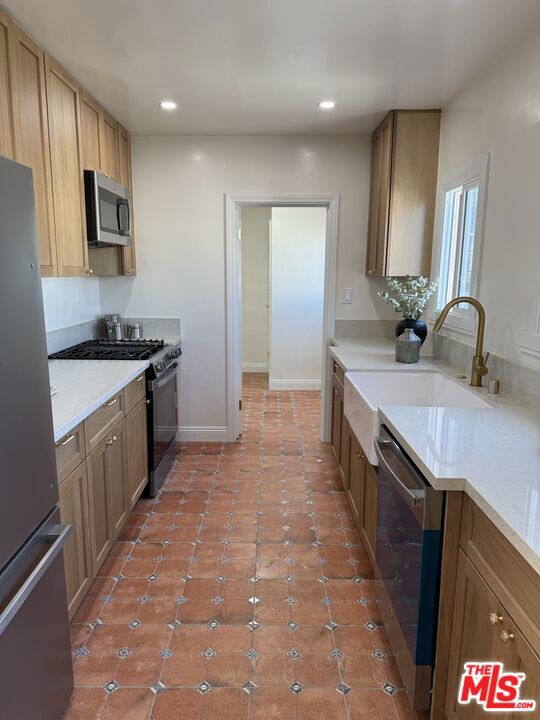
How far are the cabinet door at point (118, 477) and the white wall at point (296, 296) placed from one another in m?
3.48

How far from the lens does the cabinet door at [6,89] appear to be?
1.87m

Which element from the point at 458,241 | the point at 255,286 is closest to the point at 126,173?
the point at 458,241

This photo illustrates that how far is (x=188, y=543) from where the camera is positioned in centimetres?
259

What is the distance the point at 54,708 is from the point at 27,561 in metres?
0.55

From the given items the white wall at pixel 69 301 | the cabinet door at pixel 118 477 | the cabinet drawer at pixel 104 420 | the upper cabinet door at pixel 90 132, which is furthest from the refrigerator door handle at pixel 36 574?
the upper cabinet door at pixel 90 132

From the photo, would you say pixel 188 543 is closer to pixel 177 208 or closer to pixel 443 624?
pixel 443 624

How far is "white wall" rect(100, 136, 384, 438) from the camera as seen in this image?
3.72 m

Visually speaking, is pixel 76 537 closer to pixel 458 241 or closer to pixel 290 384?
pixel 458 241

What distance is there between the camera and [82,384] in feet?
7.56

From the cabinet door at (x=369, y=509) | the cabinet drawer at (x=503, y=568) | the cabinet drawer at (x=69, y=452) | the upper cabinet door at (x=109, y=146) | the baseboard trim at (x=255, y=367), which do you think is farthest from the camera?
the baseboard trim at (x=255, y=367)

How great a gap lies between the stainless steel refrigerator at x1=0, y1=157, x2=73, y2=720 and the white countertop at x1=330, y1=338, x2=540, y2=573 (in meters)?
1.13

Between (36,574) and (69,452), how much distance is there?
61 centimetres

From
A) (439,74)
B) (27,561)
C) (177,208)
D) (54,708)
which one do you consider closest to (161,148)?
(177,208)

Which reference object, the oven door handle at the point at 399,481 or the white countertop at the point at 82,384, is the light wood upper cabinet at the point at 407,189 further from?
the white countertop at the point at 82,384
